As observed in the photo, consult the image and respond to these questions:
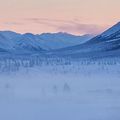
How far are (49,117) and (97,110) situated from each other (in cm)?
393

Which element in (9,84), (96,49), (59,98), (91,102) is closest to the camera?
(91,102)

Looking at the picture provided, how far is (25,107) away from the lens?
3222cm

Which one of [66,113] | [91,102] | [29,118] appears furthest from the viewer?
[91,102]

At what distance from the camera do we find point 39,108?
104 feet

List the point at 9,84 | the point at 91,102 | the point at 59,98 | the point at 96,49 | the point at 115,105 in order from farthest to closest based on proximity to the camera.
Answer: the point at 96,49
the point at 9,84
the point at 59,98
the point at 91,102
the point at 115,105

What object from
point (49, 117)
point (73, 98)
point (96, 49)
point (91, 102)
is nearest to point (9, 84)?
point (73, 98)

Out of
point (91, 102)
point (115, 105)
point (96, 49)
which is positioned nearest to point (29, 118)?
point (115, 105)

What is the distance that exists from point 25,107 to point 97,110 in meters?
4.24

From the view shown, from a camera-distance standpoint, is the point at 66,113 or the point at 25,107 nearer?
the point at 66,113

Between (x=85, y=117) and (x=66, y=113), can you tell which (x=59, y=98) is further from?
(x=85, y=117)

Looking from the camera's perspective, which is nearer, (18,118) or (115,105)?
(18,118)

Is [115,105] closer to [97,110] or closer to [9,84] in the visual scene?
[97,110]

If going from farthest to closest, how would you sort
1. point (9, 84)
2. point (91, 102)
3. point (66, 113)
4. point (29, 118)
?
point (9, 84) → point (91, 102) → point (66, 113) → point (29, 118)

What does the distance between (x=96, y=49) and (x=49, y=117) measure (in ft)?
569
